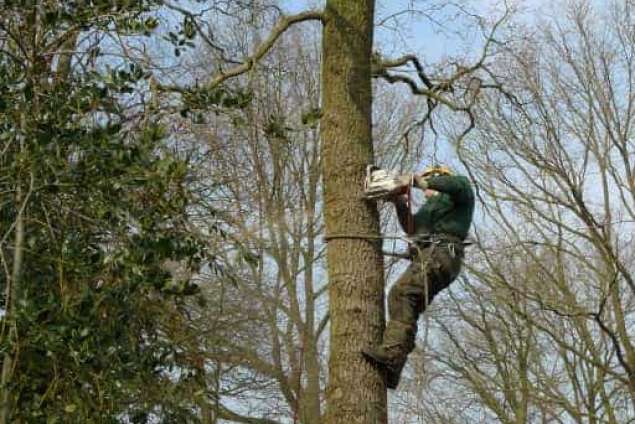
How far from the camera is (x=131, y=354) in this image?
4.33 meters

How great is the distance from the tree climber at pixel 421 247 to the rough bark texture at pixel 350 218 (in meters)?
0.10

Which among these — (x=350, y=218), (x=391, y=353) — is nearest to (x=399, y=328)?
(x=391, y=353)

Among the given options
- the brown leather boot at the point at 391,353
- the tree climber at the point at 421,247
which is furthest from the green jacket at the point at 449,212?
the brown leather boot at the point at 391,353

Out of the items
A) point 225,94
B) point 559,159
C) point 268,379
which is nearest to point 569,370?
point 559,159

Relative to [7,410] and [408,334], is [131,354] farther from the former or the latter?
[408,334]

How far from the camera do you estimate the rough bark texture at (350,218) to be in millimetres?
4852

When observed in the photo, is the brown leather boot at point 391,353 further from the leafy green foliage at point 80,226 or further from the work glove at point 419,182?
the leafy green foliage at point 80,226

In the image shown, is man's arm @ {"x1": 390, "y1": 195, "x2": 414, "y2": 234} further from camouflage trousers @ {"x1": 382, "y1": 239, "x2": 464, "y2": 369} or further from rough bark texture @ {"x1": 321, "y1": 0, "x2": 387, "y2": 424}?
rough bark texture @ {"x1": 321, "y1": 0, "x2": 387, "y2": 424}

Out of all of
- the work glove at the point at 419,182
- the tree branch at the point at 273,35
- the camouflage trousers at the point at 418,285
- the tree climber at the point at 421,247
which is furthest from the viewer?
the tree branch at the point at 273,35

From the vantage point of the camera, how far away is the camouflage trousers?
521 centimetres

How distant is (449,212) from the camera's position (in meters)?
5.90

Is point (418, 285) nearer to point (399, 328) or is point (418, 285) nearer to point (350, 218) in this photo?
point (399, 328)

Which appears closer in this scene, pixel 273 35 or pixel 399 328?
pixel 399 328

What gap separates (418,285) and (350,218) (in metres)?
0.68
